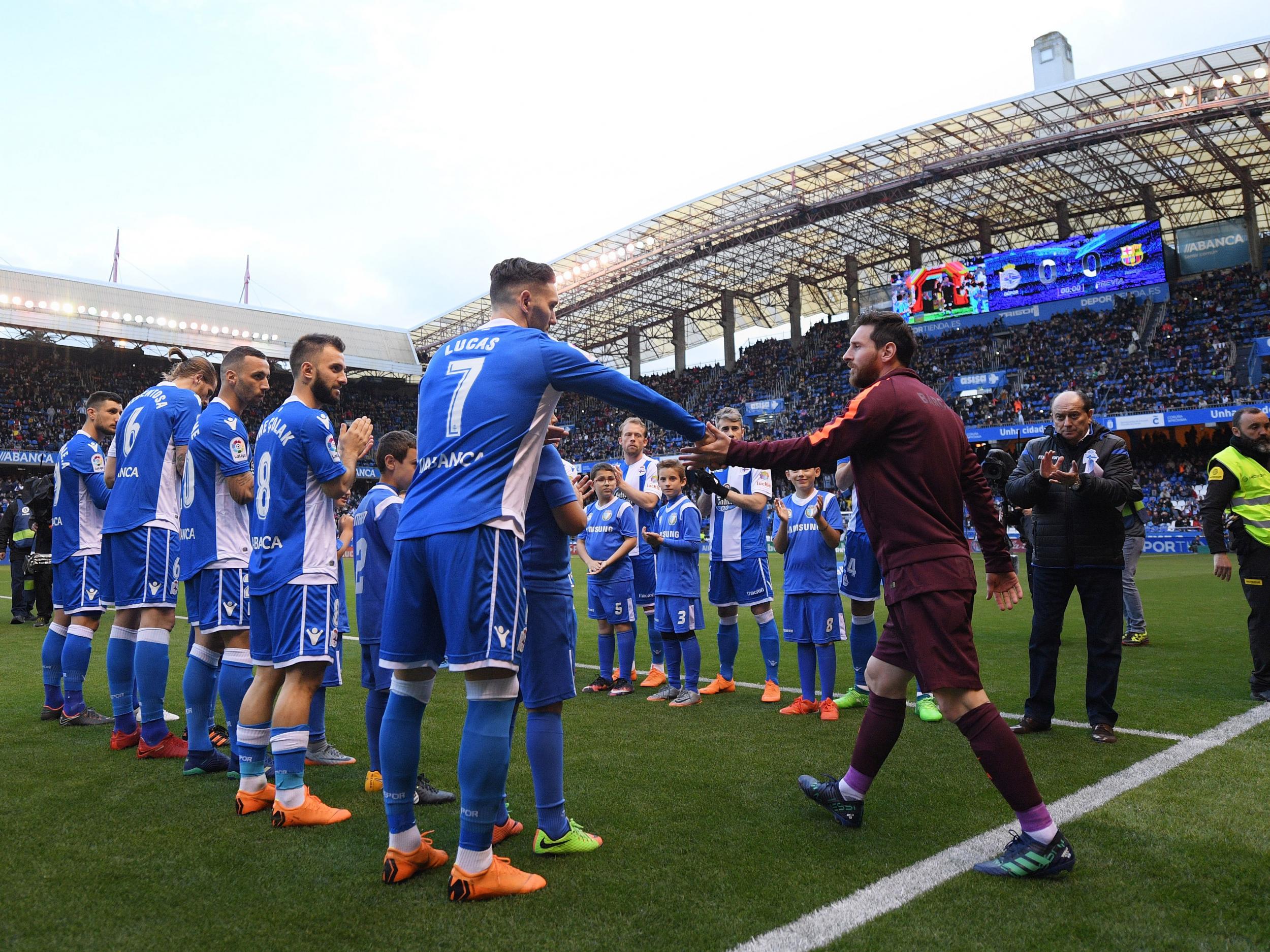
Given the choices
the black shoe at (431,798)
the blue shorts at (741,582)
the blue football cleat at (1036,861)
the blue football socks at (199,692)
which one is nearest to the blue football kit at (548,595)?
the black shoe at (431,798)

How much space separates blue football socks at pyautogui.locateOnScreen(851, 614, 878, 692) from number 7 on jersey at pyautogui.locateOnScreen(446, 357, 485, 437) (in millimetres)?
4108

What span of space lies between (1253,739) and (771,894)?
11.9 feet

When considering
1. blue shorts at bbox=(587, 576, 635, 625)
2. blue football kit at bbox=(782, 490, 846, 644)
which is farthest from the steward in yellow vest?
blue shorts at bbox=(587, 576, 635, 625)

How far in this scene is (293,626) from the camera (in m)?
3.74

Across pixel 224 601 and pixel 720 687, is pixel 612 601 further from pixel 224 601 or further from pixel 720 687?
pixel 224 601

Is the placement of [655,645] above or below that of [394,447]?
below

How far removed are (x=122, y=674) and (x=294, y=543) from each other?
87.3 inches

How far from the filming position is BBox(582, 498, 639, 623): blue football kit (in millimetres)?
7035

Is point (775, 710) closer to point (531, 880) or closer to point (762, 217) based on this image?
point (531, 880)

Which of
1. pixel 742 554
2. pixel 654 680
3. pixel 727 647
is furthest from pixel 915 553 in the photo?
pixel 654 680

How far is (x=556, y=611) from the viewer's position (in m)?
3.35

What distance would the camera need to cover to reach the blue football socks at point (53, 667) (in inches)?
237

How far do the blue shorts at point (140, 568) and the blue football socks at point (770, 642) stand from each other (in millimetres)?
4184

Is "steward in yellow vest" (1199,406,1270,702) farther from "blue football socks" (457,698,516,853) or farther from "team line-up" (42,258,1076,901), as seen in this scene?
"blue football socks" (457,698,516,853)
